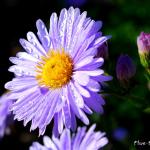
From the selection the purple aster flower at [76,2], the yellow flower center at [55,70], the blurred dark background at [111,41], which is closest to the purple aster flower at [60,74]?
the yellow flower center at [55,70]

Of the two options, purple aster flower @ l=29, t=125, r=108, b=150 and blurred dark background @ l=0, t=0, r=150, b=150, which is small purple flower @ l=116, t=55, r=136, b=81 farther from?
blurred dark background @ l=0, t=0, r=150, b=150

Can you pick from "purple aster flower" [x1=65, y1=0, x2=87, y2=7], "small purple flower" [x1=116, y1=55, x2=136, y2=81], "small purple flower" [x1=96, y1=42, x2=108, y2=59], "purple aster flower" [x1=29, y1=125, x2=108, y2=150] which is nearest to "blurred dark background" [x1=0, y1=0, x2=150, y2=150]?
"purple aster flower" [x1=65, y1=0, x2=87, y2=7]

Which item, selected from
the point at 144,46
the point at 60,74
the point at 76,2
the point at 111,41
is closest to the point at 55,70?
the point at 60,74

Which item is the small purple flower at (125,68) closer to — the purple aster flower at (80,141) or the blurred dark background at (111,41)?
the purple aster flower at (80,141)

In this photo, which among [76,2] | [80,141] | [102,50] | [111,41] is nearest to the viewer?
[102,50]

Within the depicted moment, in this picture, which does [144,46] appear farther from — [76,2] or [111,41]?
[76,2]
